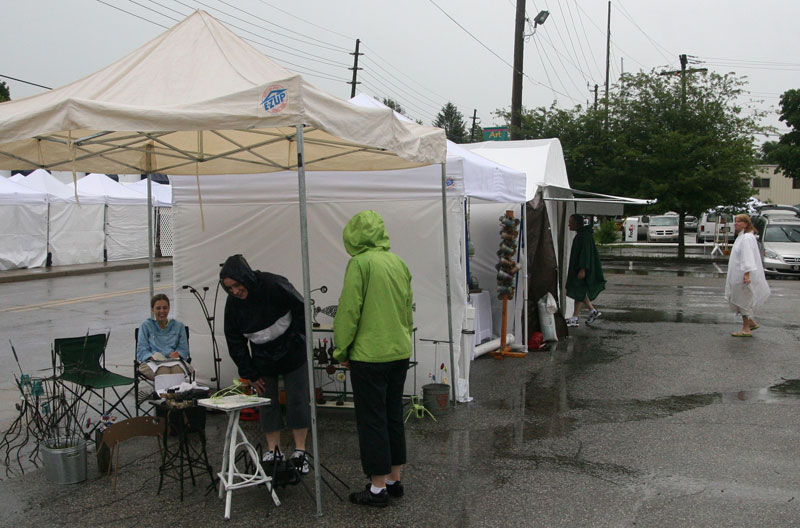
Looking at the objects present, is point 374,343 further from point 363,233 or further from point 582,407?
point 582,407

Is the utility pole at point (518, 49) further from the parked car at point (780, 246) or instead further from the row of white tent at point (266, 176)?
the row of white tent at point (266, 176)

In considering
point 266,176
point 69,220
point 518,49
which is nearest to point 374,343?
point 266,176

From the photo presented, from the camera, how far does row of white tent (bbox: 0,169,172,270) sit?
71.2ft

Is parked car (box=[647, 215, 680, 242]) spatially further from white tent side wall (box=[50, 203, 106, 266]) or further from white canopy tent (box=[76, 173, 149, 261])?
white tent side wall (box=[50, 203, 106, 266])

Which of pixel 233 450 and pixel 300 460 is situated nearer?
pixel 233 450

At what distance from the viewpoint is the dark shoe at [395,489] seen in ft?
15.1

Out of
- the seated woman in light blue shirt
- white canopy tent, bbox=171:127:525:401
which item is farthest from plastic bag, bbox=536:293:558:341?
the seated woman in light blue shirt

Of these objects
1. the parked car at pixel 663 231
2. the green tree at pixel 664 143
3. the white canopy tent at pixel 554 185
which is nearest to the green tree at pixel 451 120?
the parked car at pixel 663 231

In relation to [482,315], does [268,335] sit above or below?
above

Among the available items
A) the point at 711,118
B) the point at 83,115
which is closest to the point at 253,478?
the point at 83,115

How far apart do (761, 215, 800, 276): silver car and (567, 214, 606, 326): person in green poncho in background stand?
37.0 feet

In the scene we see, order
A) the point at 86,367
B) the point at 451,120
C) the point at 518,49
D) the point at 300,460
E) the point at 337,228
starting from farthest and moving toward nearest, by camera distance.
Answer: the point at 451,120 → the point at 518,49 → the point at 337,228 → the point at 86,367 → the point at 300,460

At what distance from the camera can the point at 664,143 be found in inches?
925

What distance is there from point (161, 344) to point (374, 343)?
2.69 meters
